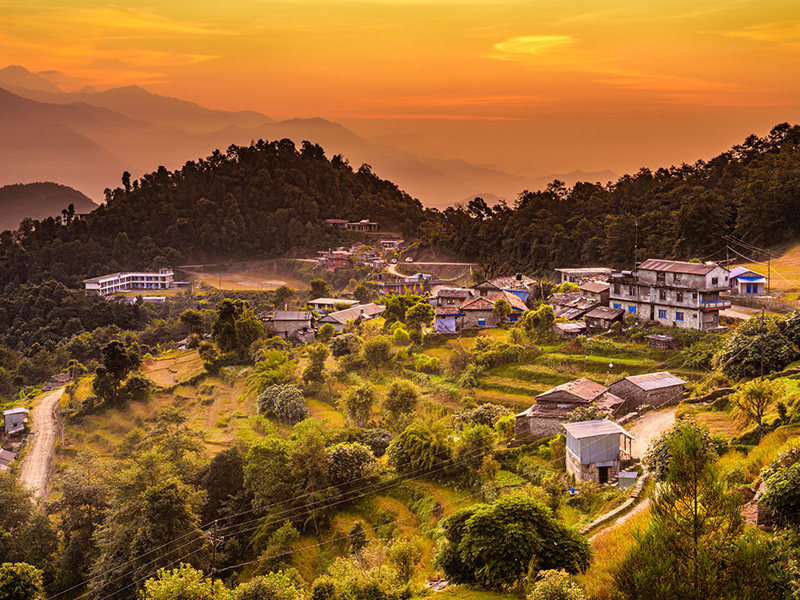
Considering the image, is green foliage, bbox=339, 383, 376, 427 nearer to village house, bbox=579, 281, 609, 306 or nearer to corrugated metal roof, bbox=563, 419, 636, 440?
corrugated metal roof, bbox=563, 419, 636, 440

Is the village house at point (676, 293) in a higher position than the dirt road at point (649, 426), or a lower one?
higher

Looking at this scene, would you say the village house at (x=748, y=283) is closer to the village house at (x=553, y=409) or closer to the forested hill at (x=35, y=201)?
the village house at (x=553, y=409)

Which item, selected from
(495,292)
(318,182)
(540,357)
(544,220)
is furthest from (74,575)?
(318,182)

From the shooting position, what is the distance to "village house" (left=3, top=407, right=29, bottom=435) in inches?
1291

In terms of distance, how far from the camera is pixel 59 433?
32.6 metres

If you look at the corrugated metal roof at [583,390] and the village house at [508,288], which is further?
the village house at [508,288]

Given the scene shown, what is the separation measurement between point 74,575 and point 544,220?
42.1 metres

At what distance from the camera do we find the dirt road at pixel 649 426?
17641 millimetres

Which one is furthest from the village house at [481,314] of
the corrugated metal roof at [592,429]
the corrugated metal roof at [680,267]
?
the corrugated metal roof at [592,429]

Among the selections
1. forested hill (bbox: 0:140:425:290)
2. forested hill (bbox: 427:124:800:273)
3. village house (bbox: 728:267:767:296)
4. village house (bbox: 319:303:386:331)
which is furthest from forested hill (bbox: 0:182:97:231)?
village house (bbox: 728:267:767:296)

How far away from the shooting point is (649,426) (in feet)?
62.8

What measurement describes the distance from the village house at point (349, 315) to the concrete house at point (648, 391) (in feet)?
70.8

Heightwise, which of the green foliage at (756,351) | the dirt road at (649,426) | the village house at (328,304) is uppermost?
the green foliage at (756,351)

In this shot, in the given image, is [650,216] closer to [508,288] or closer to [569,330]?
[508,288]
